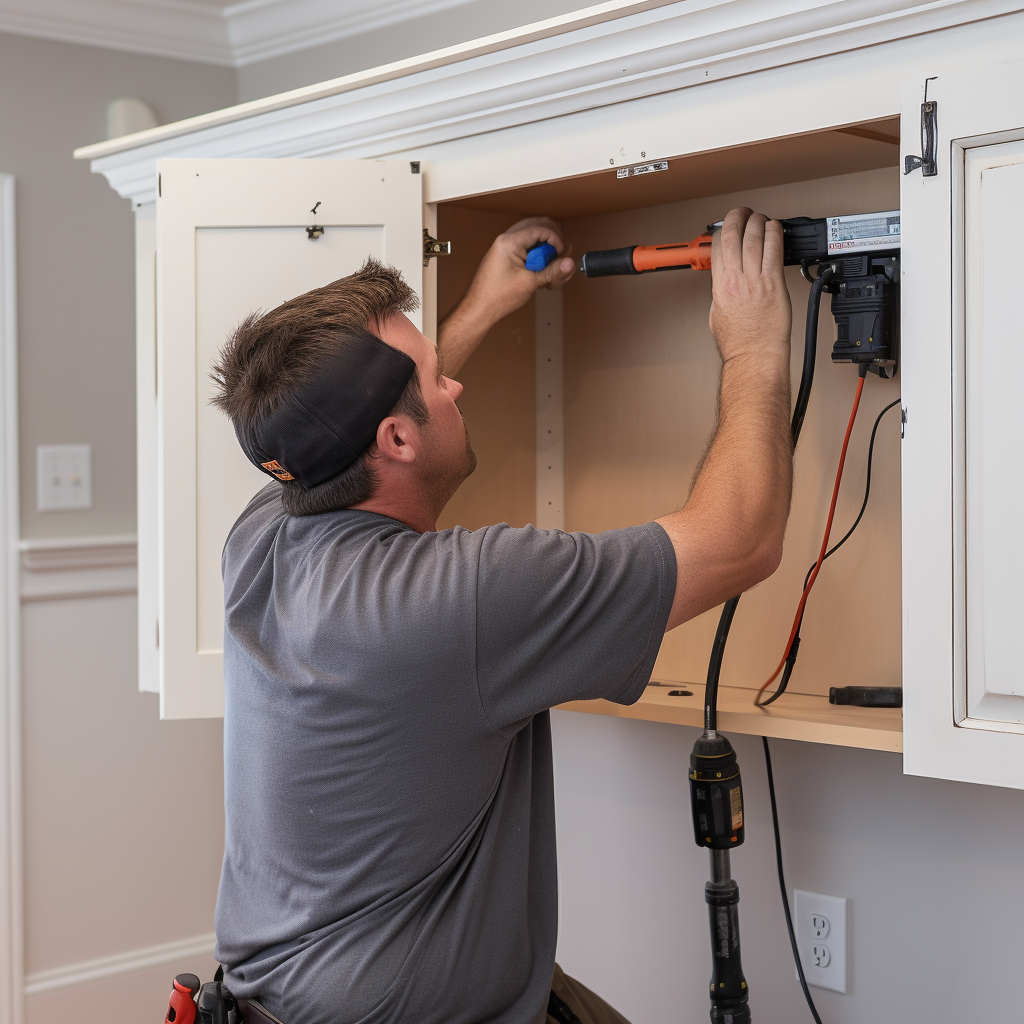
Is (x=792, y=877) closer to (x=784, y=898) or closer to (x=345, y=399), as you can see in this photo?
(x=784, y=898)

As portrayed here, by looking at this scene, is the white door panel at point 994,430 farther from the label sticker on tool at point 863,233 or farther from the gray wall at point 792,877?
the gray wall at point 792,877

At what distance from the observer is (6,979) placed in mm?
2283

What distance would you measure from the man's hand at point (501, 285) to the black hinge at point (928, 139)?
566mm

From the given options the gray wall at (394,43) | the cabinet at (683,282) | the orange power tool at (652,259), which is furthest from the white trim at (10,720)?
the orange power tool at (652,259)

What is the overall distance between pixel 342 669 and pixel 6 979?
5.80 feet

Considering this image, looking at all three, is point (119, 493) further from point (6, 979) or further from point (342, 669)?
point (342, 669)

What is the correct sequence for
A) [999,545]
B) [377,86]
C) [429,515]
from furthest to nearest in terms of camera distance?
1. [377,86]
2. [429,515]
3. [999,545]

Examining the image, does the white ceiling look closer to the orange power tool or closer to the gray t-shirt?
the orange power tool

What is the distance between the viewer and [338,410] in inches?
41.4

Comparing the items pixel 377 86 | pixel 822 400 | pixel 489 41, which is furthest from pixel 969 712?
pixel 377 86

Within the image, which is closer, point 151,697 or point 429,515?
point 429,515

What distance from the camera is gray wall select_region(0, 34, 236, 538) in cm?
227

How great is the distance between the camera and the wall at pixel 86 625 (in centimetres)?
229

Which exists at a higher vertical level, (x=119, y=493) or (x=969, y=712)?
(x=119, y=493)
